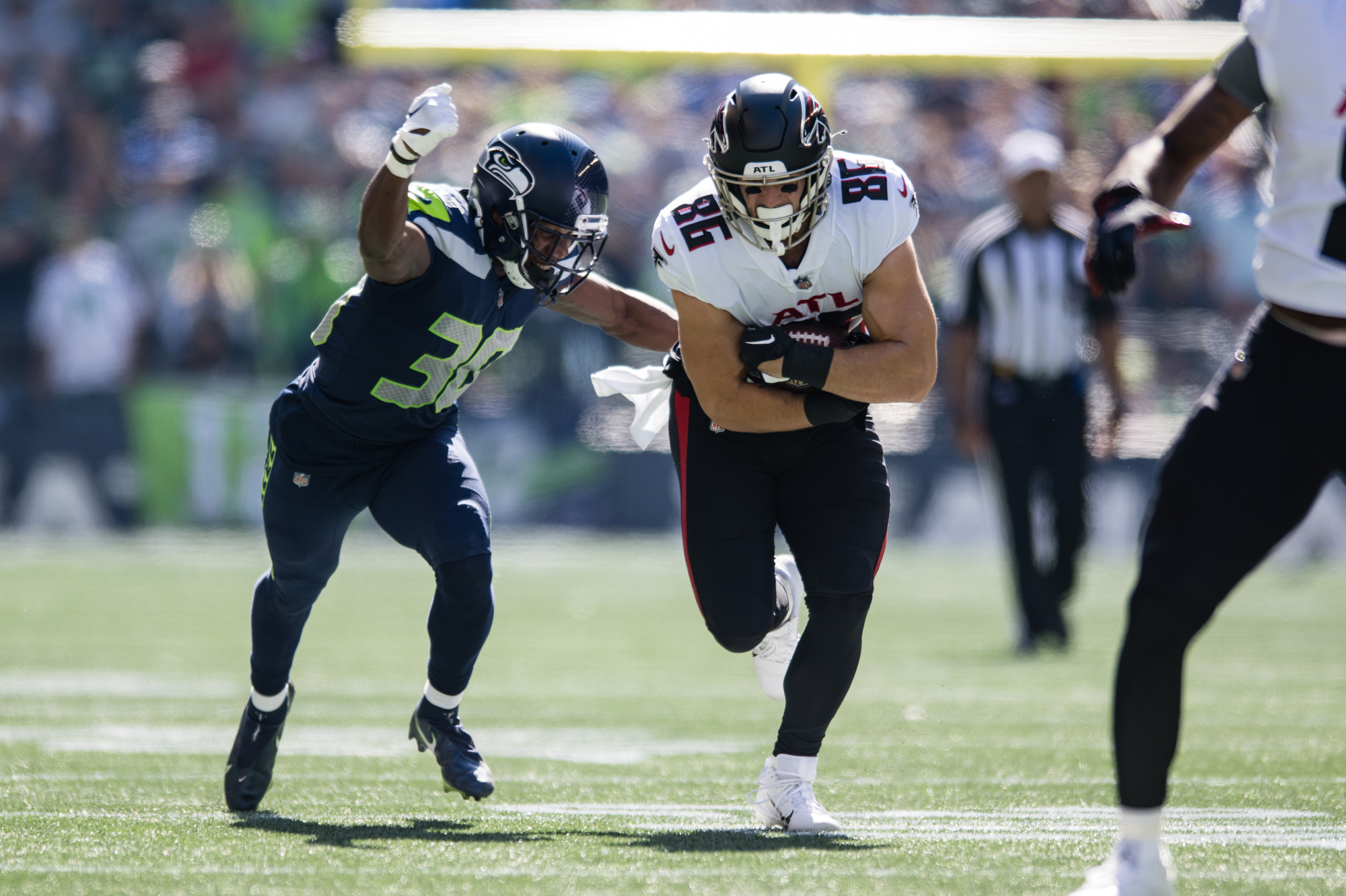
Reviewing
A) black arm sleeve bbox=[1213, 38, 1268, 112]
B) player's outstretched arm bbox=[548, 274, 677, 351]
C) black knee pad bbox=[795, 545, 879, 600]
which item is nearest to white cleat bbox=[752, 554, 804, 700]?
black knee pad bbox=[795, 545, 879, 600]

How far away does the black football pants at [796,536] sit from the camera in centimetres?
347

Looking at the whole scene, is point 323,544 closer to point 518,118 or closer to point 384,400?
point 384,400

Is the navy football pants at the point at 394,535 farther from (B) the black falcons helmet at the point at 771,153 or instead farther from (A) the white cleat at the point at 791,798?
(B) the black falcons helmet at the point at 771,153

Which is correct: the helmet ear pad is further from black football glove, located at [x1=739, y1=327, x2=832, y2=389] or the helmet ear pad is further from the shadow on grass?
the shadow on grass

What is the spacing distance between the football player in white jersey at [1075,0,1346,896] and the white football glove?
141 cm

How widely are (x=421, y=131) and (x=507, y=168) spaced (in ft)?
1.67

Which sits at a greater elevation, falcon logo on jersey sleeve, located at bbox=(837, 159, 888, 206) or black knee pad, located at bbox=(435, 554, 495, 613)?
falcon logo on jersey sleeve, located at bbox=(837, 159, 888, 206)

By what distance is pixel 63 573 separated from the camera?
32.9 feet

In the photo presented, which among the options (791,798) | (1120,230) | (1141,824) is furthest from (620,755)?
(1120,230)

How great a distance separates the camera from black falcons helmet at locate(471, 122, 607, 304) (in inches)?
146

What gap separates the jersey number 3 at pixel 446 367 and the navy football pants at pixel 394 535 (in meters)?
0.13

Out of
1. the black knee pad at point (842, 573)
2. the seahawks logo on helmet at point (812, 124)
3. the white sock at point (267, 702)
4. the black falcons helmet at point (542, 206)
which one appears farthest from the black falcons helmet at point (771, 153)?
the white sock at point (267, 702)

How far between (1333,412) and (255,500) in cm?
1063

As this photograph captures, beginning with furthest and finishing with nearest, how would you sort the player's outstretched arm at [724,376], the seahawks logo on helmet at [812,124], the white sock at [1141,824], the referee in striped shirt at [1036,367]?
the referee in striped shirt at [1036,367] < the player's outstretched arm at [724,376] < the seahawks logo on helmet at [812,124] < the white sock at [1141,824]
